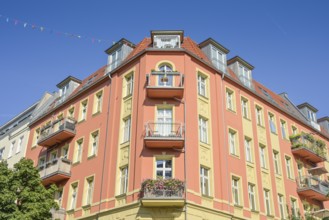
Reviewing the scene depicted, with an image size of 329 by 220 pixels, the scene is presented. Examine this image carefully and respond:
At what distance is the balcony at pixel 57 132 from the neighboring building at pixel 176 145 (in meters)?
0.09

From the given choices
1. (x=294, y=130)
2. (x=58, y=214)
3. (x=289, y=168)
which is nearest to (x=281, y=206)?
(x=289, y=168)

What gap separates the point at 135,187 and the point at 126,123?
4868 millimetres

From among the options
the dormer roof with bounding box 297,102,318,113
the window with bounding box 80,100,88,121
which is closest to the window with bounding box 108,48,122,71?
the window with bounding box 80,100,88,121

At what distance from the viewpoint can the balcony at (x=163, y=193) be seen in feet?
62.8

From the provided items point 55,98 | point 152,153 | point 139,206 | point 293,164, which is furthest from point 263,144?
point 55,98

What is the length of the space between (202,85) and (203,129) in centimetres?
336

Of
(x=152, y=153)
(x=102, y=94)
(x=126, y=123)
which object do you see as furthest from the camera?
(x=102, y=94)

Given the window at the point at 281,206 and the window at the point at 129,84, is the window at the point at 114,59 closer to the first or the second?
the window at the point at 129,84

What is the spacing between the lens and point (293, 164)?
30266mm

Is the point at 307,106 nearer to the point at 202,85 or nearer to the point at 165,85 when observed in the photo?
the point at 202,85

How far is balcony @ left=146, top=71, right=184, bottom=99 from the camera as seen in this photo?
896 inches

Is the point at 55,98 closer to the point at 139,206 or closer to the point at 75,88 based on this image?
the point at 75,88

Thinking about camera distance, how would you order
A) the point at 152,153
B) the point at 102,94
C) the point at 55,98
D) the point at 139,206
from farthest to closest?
the point at 55,98 → the point at 102,94 → the point at 152,153 → the point at 139,206

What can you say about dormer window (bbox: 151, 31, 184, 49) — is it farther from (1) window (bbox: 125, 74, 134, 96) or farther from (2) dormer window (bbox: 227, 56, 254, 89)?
(2) dormer window (bbox: 227, 56, 254, 89)
